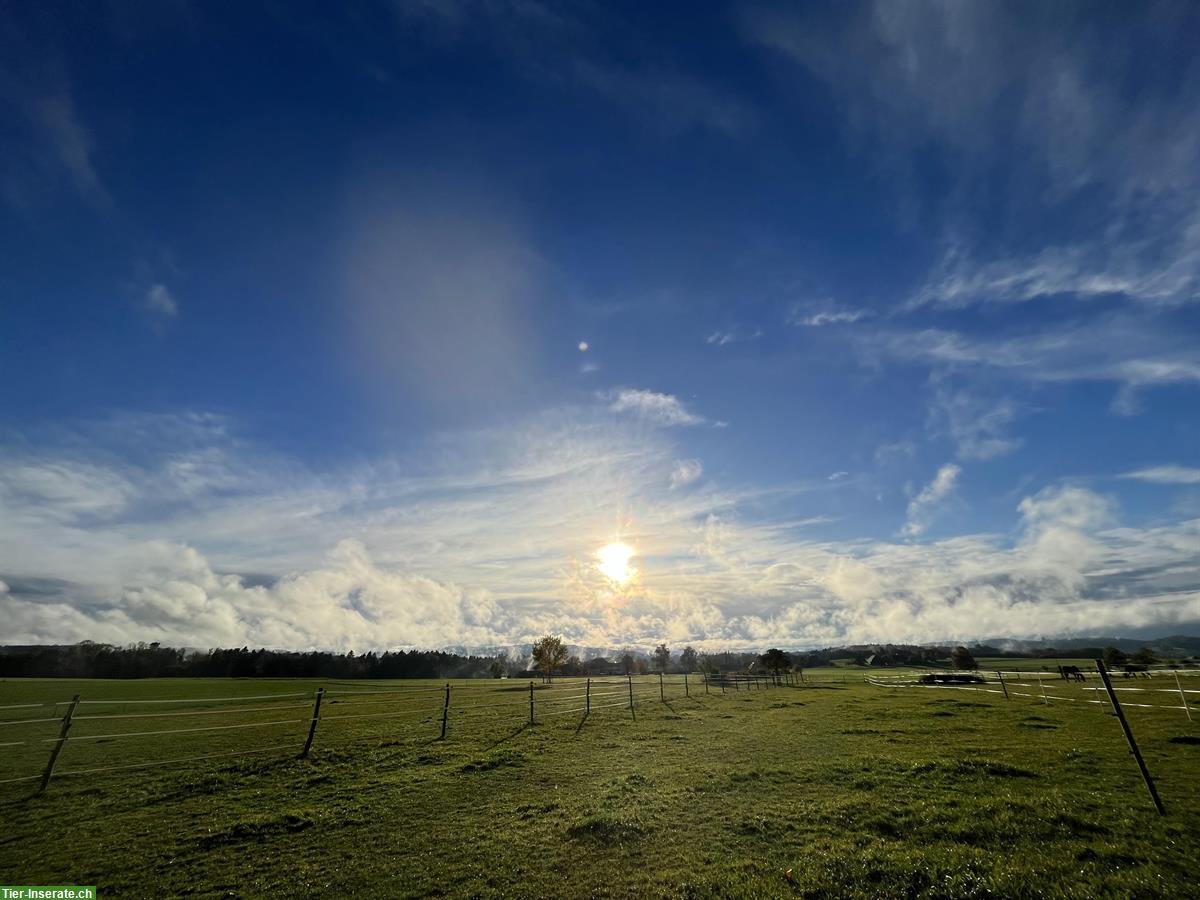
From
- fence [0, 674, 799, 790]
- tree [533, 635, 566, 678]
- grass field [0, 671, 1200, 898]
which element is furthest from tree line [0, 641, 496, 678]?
grass field [0, 671, 1200, 898]

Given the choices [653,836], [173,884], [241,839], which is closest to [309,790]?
[241,839]

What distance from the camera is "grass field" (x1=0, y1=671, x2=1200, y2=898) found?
906 centimetres

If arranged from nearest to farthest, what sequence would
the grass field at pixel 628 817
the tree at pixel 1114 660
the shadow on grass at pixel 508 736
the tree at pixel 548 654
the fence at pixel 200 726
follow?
1. the grass field at pixel 628 817
2. the fence at pixel 200 726
3. the shadow on grass at pixel 508 736
4. the tree at pixel 1114 660
5. the tree at pixel 548 654

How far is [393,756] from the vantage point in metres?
20.8

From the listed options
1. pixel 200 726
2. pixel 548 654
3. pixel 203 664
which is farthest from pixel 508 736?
pixel 203 664

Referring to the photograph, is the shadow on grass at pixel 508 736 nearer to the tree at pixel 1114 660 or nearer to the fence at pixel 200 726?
the fence at pixel 200 726

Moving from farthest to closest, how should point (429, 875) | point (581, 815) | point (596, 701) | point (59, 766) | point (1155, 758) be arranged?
point (596, 701)
point (59, 766)
point (1155, 758)
point (581, 815)
point (429, 875)

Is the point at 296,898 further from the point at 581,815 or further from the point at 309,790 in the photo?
the point at 309,790

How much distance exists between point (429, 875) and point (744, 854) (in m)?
6.59

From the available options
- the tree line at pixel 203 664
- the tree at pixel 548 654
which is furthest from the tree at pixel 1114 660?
the tree line at pixel 203 664

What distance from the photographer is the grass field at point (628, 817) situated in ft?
29.7

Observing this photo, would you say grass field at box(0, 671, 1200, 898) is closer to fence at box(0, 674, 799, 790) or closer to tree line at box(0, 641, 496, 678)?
fence at box(0, 674, 799, 790)

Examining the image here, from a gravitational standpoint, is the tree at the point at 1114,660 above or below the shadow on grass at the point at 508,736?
above

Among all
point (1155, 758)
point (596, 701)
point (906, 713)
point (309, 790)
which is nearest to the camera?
point (309, 790)
